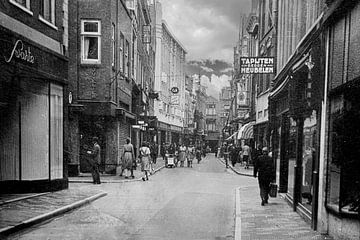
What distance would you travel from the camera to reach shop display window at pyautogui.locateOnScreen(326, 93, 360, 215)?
6.13m

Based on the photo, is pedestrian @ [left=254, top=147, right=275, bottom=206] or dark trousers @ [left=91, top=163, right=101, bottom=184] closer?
pedestrian @ [left=254, top=147, right=275, bottom=206]

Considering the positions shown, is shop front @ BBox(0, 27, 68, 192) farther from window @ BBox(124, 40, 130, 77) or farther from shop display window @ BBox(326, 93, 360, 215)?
window @ BBox(124, 40, 130, 77)

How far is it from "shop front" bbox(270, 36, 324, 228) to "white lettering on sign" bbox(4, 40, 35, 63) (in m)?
6.80

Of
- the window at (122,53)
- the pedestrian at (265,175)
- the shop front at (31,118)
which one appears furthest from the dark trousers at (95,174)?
the window at (122,53)

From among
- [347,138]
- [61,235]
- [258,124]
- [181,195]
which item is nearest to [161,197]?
[181,195]

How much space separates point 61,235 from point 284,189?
8.58 m

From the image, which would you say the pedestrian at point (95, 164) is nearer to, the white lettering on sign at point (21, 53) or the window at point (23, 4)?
the white lettering on sign at point (21, 53)

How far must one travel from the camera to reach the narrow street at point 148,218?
773 centimetres

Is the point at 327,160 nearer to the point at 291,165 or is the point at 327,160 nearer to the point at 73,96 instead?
the point at 291,165

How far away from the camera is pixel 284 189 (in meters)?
14.1

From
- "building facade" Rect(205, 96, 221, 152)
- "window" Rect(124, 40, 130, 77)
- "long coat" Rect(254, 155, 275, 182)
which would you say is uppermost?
"window" Rect(124, 40, 130, 77)

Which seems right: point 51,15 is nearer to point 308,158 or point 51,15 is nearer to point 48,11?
point 48,11

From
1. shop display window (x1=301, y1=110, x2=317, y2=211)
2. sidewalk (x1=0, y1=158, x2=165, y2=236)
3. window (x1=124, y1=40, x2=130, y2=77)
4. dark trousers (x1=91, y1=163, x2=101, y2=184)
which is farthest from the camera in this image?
window (x1=124, y1=40, x2=130, y2=77)

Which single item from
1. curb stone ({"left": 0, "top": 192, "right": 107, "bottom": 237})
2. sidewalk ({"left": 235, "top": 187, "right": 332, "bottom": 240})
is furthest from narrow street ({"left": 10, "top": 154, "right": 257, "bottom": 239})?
sidewalk ({"left": 235, "top": 187, "right": 332, "bottom": 240})
